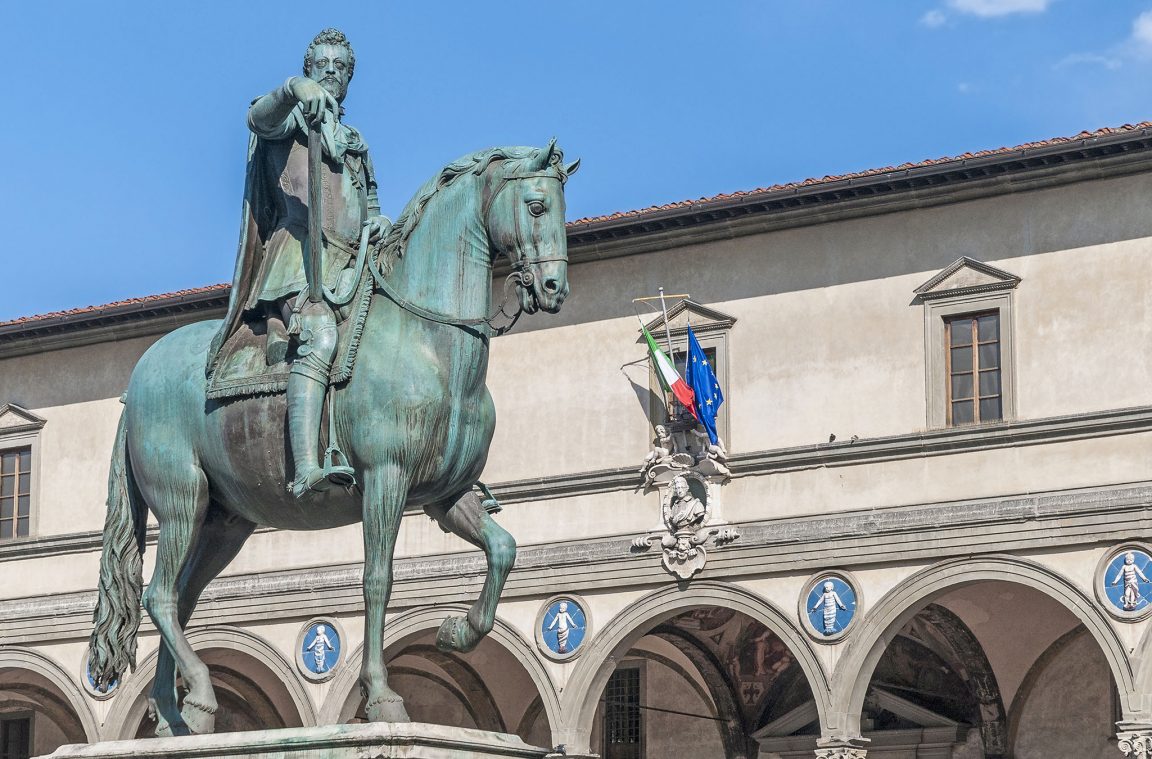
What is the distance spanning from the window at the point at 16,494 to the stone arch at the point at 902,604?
10827 millimetres

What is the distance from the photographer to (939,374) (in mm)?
22484

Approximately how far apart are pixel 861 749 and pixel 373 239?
1423 centimetres

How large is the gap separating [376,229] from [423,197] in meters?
0.22

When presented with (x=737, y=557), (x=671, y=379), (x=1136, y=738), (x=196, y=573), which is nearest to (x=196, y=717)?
(x=196, y=573)

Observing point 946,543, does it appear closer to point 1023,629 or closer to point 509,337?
point 1023,629

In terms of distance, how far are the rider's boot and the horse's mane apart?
40cm

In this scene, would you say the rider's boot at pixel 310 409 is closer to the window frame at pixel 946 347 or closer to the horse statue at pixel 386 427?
the horse statue at pixel 386 427

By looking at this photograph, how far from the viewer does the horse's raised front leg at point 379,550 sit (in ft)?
27.5

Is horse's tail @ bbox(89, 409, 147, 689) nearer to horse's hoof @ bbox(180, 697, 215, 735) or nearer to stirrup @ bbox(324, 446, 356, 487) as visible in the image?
horse's hoof @ bbox(180, 697, 215, 735)

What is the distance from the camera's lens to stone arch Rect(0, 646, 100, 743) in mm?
26266

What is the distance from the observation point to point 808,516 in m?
22.9

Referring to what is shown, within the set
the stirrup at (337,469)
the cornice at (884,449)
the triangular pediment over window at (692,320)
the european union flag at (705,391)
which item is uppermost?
the triangular pediment over window at (692,320)

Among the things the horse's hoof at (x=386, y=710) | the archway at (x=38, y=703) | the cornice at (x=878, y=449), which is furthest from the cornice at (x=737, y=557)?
the horse's hoof at (x=386, y=710)

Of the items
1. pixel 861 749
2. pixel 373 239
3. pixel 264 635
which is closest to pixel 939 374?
pixel 861 749
